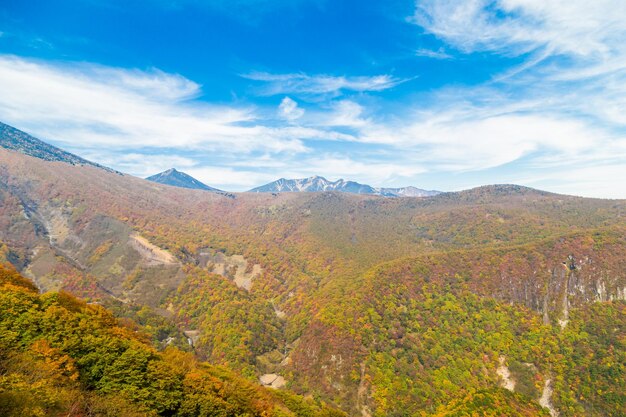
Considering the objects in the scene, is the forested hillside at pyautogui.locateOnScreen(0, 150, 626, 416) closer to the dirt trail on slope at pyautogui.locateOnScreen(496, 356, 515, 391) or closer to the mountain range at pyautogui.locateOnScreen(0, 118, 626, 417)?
the dirt trail on slope at pyautogui.locateOnScreen(496, 356, 515, 391)

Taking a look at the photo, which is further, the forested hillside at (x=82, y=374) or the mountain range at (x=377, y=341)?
the mountain range at (x=377, y=341)

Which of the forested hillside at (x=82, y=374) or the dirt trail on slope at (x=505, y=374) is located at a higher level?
the forested hillside at (x=82, y=374)

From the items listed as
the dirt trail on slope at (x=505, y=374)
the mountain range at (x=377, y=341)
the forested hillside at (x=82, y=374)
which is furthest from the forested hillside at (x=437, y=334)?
the forested hillside at (x=82, y=374)

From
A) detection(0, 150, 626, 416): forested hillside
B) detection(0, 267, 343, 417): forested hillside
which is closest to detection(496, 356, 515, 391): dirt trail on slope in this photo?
detection(0, 150, 626, 416): forested hillside

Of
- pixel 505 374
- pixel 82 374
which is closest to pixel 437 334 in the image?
pixel 505 374

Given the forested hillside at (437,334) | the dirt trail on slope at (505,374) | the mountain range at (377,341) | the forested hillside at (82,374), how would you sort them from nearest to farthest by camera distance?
the forested hillside at (82,374) → the mountain range at (377,341) → the forested hillside at (437,334) → the dirt trail on slope at (505,374)

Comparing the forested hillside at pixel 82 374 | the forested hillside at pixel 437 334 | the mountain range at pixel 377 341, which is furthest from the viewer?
the forested hillside at pixel 437 334

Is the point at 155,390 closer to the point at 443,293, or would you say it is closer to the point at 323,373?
the point at 323,373

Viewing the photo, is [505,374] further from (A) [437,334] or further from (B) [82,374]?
(B) [82,374]

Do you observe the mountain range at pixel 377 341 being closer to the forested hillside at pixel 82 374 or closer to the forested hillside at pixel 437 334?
the forested hillside at pixel 82 374

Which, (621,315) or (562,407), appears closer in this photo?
(562,407)

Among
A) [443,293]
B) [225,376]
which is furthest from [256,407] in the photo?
[443,293]
